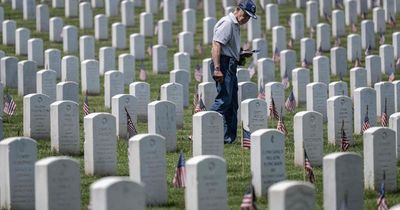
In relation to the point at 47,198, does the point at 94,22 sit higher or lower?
higher

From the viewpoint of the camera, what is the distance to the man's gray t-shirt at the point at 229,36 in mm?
17859

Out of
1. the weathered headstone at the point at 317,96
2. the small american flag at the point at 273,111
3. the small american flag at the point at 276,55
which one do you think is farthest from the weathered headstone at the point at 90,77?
the small american flag at the point at 276,55

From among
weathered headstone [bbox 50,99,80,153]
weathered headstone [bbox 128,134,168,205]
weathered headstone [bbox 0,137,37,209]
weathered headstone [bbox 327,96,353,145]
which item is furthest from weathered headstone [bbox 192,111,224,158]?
weathered headstone [bbox 0,137,37,209]

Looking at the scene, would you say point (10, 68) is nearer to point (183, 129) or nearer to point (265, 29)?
point (183, 129)

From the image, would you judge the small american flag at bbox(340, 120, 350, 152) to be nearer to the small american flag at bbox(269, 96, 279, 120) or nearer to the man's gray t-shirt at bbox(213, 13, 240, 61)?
the man's gray t-shirt at bbox(213, 13, 240, 61)

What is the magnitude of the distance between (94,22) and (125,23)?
703 millimetres

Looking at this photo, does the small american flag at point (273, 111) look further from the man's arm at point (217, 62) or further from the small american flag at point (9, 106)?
the small american flag at point (9, 106)

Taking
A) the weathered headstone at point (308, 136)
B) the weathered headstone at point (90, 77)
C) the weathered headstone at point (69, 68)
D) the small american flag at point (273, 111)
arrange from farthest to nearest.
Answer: the weathered headstone at point (69, 68) < the weathered headstone at point (90, 77) < the small american flag at point (273, 111) < the weathered headstone at point (308, 136)

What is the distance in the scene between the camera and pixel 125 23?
31016 millimetres

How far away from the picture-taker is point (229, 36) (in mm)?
17891

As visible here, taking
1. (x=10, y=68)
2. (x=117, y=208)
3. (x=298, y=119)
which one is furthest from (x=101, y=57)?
(x=117, y=208)

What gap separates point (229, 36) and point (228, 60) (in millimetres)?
332

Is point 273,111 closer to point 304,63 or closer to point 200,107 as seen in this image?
point 200,107

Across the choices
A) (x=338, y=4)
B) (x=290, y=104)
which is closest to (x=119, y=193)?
(x=290, y=104)
